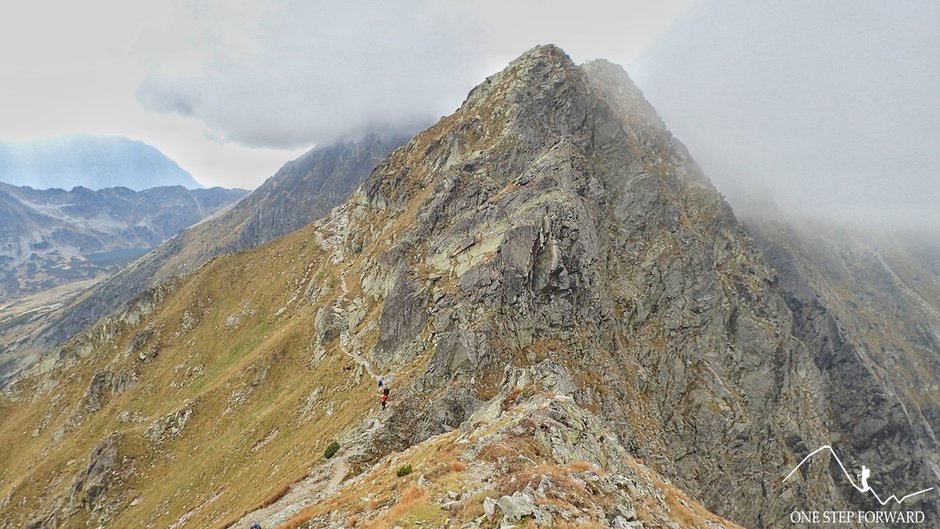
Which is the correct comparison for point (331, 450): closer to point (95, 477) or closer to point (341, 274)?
point (95, 477)

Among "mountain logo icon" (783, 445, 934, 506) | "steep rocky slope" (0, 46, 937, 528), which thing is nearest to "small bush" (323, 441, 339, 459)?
"steep rocky slope" (0, 46, 937, 528)

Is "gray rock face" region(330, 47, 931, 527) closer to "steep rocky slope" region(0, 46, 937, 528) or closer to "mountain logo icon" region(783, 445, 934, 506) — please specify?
"steep rocky slope" region(0, 46, 937, 528)

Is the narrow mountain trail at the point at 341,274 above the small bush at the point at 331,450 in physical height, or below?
above

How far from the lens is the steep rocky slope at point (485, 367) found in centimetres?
2970

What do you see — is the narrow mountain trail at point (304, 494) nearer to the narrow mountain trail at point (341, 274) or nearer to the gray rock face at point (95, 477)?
the narrow mountain trail at point (341, 274)

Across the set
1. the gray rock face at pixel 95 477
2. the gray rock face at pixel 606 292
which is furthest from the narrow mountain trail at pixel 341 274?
the gray rock face at pixel 95 477

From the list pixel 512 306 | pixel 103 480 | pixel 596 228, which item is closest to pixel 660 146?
pixel 596 228

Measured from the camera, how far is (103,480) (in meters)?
53.1
